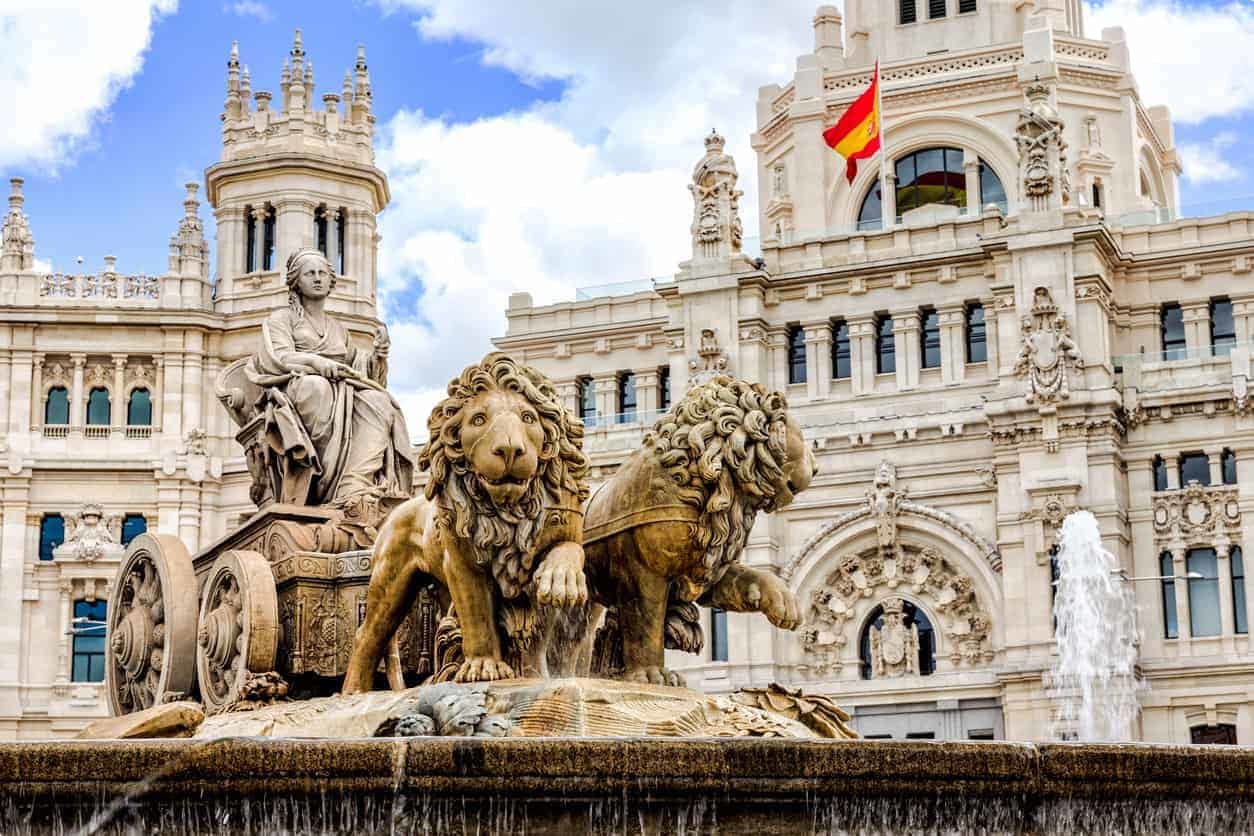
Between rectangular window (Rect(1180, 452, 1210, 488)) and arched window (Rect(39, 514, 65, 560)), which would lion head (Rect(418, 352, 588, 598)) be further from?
arched window (Rect(39, 514, 65, 560))

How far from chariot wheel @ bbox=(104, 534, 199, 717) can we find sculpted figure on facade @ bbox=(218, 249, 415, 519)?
0.92m

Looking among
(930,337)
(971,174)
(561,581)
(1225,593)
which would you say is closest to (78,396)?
(930,337)

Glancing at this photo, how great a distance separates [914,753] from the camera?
28.3 ft

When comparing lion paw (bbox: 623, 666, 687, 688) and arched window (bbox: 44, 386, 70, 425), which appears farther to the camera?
arched window (bbox: 44, 386, 70, 425)

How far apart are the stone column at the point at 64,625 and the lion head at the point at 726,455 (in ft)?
165

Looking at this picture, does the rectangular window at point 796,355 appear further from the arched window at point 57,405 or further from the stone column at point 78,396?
the arched window at point 57,405

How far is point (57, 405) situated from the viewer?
62.1m

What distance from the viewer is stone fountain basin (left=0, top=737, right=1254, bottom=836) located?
807 centimetres

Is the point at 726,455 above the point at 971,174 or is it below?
below

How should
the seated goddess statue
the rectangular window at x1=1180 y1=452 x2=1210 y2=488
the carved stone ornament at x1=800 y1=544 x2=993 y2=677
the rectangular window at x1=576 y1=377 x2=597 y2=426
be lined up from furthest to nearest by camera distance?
the rectangular window at x1=576 y1=377 x2=597 y2=426 < the carved stone ornament at x1=800 y1=544 x2=993 y2=677 < the rectangular window at x1=1180 y1=452 x2=1210 y2=488 < the seated goddess statue

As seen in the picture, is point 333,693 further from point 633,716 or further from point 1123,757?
point 1123,757

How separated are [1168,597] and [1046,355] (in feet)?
22.3

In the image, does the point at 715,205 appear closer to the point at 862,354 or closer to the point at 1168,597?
the point at 862,354

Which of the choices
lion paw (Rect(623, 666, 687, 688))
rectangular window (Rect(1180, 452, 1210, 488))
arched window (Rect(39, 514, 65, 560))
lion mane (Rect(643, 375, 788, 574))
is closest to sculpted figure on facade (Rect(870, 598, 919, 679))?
rectangular window (Rect(1180, 452, 1210, 488))
